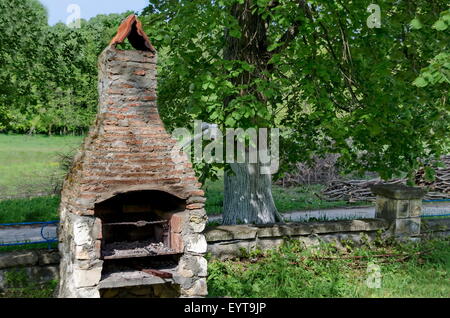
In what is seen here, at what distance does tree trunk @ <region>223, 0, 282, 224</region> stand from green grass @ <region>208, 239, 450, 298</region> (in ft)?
3.73

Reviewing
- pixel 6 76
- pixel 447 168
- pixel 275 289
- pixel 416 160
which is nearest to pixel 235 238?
pixel 275 289

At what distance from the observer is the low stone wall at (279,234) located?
7.71 meters

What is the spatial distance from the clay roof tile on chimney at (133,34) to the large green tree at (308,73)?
145 cm

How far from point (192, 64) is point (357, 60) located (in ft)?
10.6

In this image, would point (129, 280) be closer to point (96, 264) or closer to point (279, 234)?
point (96, 264)

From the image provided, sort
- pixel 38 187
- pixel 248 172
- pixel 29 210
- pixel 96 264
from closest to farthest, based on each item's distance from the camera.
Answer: pixel 96 264
pixel 248 172
pixel 29 210
pixel 38 187

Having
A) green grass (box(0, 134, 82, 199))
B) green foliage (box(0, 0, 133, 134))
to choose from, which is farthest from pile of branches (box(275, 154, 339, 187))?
green foliage (box(0, 0, 133, 134))

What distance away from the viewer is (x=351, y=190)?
1644cm

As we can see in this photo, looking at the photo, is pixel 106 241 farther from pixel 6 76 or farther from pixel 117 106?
pixel 6 76

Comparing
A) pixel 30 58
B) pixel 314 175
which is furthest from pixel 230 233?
pixel 314 175

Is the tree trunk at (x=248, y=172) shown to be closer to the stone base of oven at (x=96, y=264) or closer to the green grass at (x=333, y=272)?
the green grass at (x=333, y=272)

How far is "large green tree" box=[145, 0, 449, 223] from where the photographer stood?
23.7 feet

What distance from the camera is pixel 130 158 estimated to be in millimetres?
5398

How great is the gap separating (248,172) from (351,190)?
28.5ft
